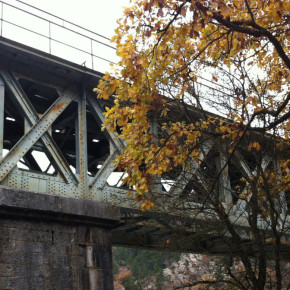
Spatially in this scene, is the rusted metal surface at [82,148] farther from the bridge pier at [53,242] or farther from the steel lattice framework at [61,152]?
the bridge pier at [53,242]

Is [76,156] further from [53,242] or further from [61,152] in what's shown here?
[53,242]

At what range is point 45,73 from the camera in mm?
10938

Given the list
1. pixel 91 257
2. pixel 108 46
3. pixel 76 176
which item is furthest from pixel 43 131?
pixel 108 46

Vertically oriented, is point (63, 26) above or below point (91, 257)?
above

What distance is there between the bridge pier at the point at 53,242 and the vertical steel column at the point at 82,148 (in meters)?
0.69

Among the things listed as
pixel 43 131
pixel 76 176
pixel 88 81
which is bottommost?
pixel 76 176

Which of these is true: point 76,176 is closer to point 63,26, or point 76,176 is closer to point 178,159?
point 178,159

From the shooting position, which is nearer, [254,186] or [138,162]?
[138,162]

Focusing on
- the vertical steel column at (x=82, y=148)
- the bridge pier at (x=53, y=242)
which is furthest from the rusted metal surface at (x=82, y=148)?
the bridge pier at (x=53, y=242)

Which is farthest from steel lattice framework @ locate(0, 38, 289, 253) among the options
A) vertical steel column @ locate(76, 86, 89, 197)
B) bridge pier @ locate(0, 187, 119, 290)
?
bridge pier @ locate(0, 187, 119, 290)

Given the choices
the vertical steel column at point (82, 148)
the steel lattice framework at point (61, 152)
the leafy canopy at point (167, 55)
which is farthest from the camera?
the vertical steel column at point (82, 148)

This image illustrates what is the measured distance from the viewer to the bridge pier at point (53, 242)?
27.1ft

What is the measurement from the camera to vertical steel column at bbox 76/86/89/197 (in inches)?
403

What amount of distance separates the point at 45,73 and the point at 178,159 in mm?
4254
